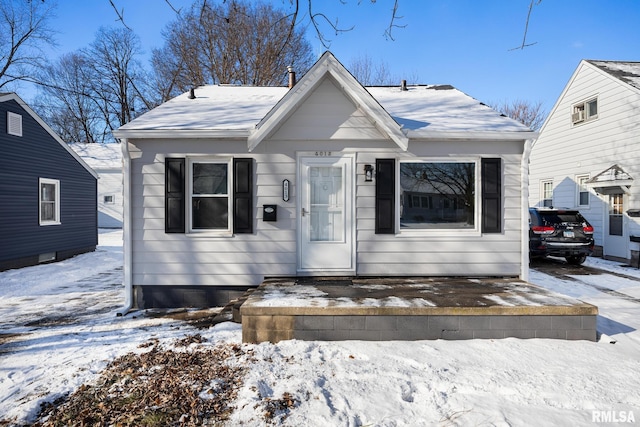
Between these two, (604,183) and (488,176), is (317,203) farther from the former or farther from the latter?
(604,183)

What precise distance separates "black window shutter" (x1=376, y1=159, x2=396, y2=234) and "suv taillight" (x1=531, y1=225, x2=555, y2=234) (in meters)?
5.62

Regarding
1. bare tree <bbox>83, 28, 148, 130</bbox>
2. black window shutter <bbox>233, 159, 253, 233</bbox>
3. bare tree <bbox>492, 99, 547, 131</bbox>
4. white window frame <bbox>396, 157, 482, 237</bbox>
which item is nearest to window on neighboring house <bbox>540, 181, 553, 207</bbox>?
white window frame <bbox>396, 157, 482, 237</bbox>

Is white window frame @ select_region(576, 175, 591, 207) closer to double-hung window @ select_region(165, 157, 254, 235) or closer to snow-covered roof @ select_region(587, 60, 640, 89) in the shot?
snow-covered roof @ select_region(587, 60, 640, 89)

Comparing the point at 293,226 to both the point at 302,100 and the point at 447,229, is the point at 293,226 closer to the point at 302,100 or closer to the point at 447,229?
the point at 302,100

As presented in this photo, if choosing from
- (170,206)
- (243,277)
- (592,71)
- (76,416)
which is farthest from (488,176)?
(592,71)

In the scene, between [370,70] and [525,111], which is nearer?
[370,70]

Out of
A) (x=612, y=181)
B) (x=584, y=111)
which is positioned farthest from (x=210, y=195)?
(x=584, y=111)

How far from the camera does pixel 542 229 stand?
345 inches

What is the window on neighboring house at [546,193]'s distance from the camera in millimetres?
12492

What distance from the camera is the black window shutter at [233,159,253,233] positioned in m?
5.34

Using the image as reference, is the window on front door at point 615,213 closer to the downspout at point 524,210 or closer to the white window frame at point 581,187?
the white window frame at point 581,187

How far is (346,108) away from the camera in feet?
17.6

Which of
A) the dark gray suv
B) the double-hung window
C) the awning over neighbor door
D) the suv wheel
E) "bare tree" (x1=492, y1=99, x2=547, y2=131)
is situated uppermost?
"bare tree" (x1=492, y1=99, x2=547, y2=131)

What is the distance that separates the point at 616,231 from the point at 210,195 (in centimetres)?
1112
